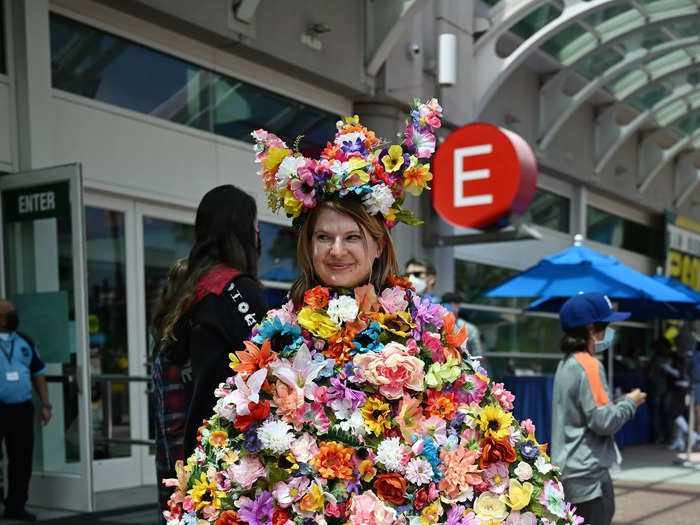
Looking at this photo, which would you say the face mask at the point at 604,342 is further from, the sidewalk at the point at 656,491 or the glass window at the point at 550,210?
the glass window at the point at 550,210

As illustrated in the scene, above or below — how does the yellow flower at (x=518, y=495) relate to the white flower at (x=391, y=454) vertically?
below

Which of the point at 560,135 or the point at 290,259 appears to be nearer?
the point at 290,259

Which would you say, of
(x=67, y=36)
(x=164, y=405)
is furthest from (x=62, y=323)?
(x=164, y=405)

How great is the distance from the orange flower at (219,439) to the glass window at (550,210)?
13.6 m

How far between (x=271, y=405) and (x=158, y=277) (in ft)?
20.5

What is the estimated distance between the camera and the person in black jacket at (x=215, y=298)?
248cm

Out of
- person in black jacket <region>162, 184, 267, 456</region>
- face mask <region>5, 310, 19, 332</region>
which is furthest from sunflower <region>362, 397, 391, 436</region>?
face mask <region>5, 310, 19, 332</region>

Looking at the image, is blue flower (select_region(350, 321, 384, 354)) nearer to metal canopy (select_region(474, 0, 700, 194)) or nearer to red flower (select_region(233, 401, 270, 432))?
red flower (select_region(233, 401, 270, 432))

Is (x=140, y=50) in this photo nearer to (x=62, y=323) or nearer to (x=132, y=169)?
(x=132, y=169)

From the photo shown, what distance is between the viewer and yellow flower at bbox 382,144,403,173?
Answer: 2.09 metres

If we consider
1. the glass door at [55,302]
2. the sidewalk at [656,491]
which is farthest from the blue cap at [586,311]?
the glass door at [55,302]

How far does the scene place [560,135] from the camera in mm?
15336

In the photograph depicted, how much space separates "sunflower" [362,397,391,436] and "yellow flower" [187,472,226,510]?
372 millimetres

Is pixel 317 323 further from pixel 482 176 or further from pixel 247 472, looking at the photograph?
pixel 482 176
